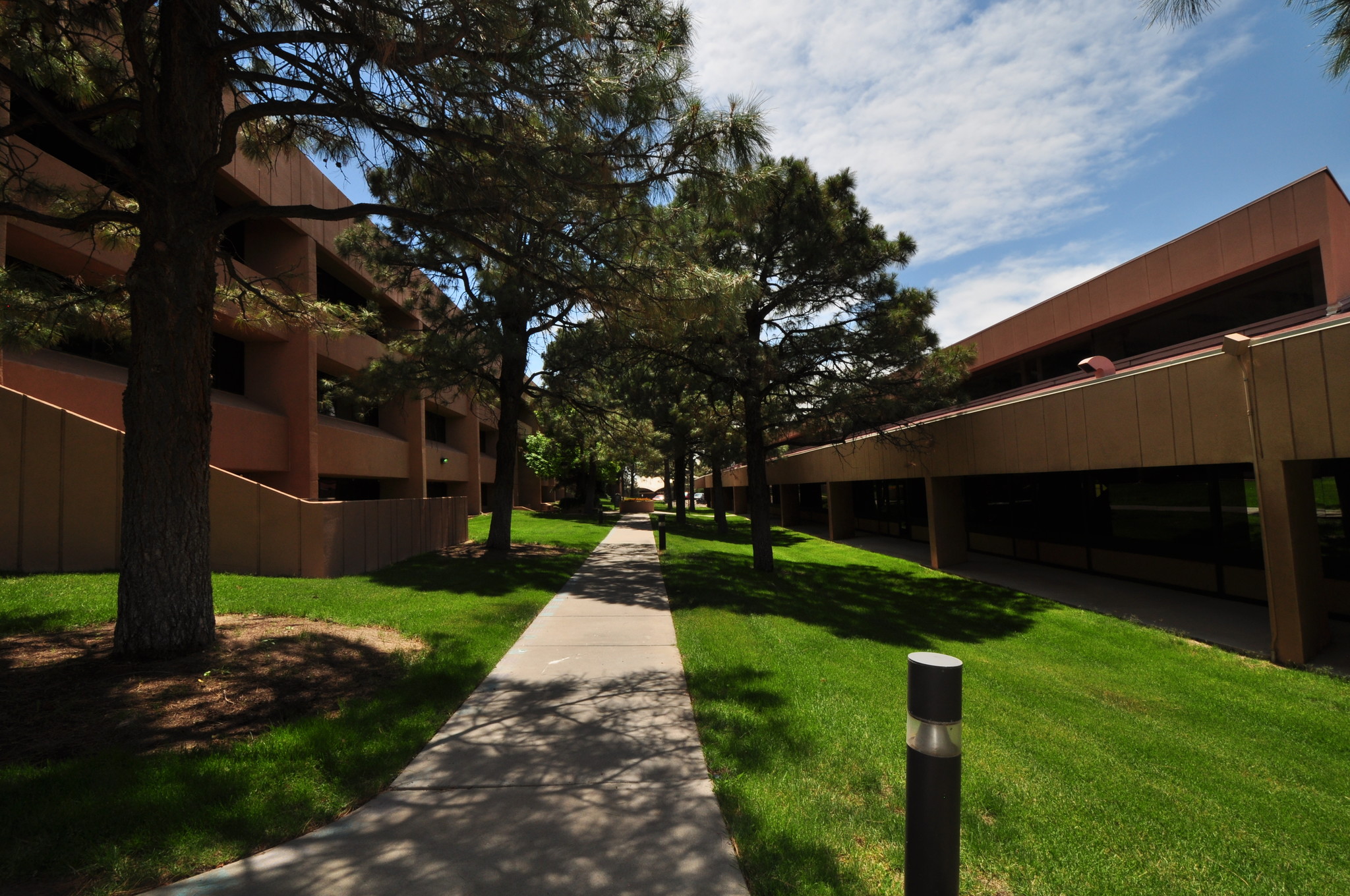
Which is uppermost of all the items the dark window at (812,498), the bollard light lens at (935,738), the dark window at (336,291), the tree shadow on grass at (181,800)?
the dark window at (336,291)

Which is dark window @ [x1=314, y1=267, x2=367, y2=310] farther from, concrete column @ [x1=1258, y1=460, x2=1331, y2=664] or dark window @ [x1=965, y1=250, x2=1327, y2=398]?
concrete column @ [x1=1258, y1=460, x2=1331, y2=664]

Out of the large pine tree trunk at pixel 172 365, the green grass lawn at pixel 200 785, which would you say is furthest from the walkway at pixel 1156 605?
the large pine tree trunk at pixel 172 365

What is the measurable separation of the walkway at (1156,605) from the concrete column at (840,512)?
8372 mm

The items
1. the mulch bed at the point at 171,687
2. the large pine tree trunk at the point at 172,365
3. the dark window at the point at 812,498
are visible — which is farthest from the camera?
the dark window at the point at 812,498

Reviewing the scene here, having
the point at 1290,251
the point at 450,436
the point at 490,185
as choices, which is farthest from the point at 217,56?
the point at 450,436

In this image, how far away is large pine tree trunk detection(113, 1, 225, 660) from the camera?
5766mm

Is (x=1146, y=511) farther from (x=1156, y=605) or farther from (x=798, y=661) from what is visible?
(x=798, y=661)

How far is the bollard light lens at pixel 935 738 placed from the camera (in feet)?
7.53

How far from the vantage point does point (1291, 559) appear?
756 centimetres

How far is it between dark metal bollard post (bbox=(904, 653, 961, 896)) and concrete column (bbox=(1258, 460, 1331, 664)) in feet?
25.8

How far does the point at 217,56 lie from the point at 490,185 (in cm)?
263

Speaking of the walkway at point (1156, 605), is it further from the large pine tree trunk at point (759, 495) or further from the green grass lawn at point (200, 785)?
the green grass lawn at point (200, 785)

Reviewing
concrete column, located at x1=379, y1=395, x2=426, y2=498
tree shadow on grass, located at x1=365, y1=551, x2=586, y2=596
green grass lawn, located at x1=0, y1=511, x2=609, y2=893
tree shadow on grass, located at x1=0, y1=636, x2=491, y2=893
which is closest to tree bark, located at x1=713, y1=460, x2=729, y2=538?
concrete column, located at x1=379, y1=395, x2=426, y2=498

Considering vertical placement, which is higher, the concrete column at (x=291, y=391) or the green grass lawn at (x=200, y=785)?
the concrete column at (x=291, y=391)
